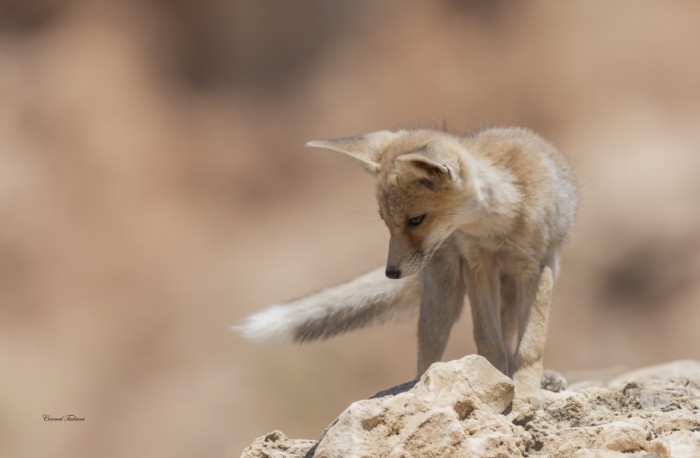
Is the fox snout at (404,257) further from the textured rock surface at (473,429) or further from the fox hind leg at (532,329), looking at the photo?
the textured rock surface at (473,429)

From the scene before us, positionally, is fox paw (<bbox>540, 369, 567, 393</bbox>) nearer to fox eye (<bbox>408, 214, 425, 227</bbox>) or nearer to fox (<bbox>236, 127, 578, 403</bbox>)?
fox (<bbox>236, 127, 578, 403</bbox>)

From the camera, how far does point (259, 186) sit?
12.3 meters

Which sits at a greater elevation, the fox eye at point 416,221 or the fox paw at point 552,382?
the fox eye at point 416,221

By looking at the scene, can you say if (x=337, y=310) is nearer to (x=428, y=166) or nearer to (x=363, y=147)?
(x=363, y=147)

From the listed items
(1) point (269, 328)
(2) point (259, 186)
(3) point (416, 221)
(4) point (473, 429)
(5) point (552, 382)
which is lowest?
(2) point (259, 186)

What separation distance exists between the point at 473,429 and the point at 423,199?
5.59 ft

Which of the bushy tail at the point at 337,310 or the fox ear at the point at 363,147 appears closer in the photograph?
the fox ear at the point at 363,147

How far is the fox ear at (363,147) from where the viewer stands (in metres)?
5.28

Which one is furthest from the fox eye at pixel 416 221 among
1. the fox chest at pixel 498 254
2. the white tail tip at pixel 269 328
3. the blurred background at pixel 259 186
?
the blurred background at pixel 259 186

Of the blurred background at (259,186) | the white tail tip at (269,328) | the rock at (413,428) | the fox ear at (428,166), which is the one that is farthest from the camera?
the blurred background at (259,186)

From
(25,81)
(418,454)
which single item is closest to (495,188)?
(418,454)

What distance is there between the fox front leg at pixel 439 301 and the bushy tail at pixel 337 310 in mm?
762

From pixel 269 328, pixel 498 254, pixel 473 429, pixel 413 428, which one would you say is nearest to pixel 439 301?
pixel 498 254

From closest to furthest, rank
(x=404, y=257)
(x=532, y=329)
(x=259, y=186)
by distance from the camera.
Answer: (x=404, y=257) < (x=532, y=329) < (x=259, y=186)
